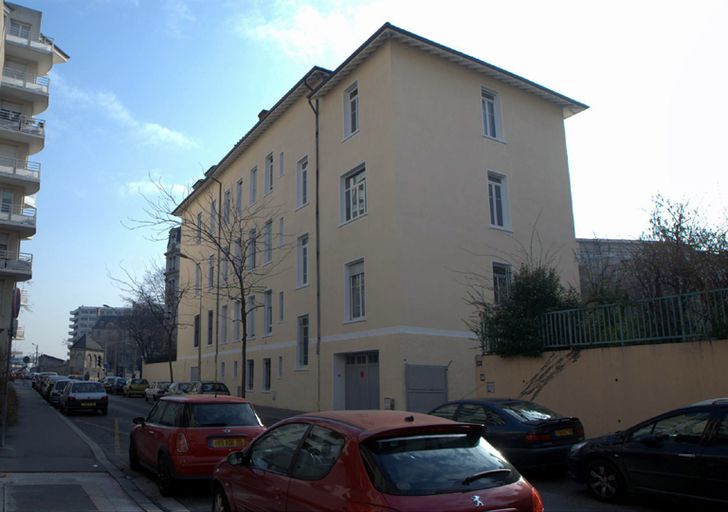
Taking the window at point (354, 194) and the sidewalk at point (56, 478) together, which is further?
the window at point (354, 194)

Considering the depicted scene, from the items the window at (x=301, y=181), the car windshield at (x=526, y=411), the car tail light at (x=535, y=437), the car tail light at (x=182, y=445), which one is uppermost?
the window at (x=301, y=181)

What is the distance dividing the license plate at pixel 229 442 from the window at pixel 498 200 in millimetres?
18039

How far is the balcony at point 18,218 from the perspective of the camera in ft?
144

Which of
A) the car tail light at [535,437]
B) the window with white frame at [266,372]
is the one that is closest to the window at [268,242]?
the window with white frame at [266,372]

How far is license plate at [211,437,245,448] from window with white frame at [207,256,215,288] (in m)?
30.6

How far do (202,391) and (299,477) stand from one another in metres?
24.3

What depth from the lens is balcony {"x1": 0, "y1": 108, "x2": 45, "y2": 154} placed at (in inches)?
1766

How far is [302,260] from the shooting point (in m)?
29.0

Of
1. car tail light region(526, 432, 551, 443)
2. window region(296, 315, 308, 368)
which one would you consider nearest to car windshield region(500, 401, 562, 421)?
car tail light region(526, 432, 551, 443)

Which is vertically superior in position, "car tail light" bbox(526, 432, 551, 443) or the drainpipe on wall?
the drainpipe on wall

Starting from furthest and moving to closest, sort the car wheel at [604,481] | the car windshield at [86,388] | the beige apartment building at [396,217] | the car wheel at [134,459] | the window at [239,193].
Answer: the window at [239,193]
the car windshield at [86,388]
the beige apartment building at [396,217]
the car wheel at [134,459]
the car wheel at [604,481]

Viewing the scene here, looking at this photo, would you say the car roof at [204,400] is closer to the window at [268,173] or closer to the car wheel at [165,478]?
the car wheel at [165,478]

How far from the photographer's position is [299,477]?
16.7 ft

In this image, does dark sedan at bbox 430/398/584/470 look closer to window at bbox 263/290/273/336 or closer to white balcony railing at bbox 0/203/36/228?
window at bbox 263/290/273/336
